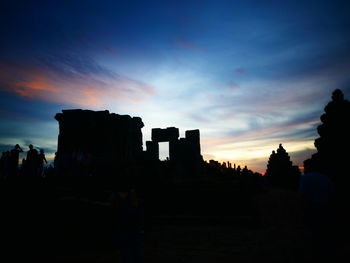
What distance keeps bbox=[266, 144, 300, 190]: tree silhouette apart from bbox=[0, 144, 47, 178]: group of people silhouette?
100ft

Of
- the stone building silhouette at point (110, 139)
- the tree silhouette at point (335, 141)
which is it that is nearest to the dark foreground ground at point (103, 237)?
the tree silhouette at point (335, 141)

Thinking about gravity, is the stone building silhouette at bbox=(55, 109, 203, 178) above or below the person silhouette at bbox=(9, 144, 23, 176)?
above

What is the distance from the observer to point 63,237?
5941mm

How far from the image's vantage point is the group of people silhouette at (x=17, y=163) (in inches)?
453

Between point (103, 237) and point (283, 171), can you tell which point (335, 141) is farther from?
point (283, 171)

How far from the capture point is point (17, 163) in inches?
462

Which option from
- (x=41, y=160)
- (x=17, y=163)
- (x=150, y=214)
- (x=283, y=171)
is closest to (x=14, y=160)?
(x=17, y=163)

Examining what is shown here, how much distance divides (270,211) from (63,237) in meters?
10.1

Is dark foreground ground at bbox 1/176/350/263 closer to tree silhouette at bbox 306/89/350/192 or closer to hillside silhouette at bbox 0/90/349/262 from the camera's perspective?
hillside silhouette at bbox 0/90/349/262

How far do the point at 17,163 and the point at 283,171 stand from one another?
3243 centimetres

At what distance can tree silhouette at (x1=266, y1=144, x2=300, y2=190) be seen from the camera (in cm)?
3084

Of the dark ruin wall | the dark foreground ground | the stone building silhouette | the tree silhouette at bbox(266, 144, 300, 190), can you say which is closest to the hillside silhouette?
the dark foreground ground

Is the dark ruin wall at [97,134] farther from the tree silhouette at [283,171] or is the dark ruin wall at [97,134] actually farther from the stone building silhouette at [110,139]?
the tree silhouette at [283,171]

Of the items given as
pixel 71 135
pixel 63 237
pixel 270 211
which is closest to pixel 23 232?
pixel 63 237
